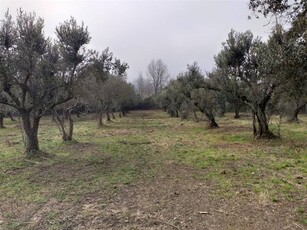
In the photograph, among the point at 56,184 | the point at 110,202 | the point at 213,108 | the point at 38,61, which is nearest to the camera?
the point at 110,202

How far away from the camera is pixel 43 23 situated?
13.0m

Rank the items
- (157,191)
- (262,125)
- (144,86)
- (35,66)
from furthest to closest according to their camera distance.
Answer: (144,86), (262,125), (35,66), (157,191)

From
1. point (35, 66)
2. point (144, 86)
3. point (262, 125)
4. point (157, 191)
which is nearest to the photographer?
point (157, 191)

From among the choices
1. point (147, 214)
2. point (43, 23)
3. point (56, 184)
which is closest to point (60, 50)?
point (43, 23)

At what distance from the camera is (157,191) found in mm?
7734

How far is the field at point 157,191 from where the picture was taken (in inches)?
226

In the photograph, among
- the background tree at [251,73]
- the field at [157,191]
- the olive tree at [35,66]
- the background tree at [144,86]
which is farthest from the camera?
the background tree at [144,86]

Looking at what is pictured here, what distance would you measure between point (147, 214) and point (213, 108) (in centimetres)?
2200

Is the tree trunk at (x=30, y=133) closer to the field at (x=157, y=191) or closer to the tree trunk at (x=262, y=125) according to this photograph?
the field at (x=157, y=191)

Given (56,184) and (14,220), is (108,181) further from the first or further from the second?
(14,220)

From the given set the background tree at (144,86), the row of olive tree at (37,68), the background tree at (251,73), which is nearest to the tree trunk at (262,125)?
the background tree at (251,73)

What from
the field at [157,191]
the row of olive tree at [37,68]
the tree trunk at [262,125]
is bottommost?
the field at [157,191]

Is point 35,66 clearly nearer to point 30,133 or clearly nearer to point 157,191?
point 30,133

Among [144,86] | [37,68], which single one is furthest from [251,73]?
[144,86]
